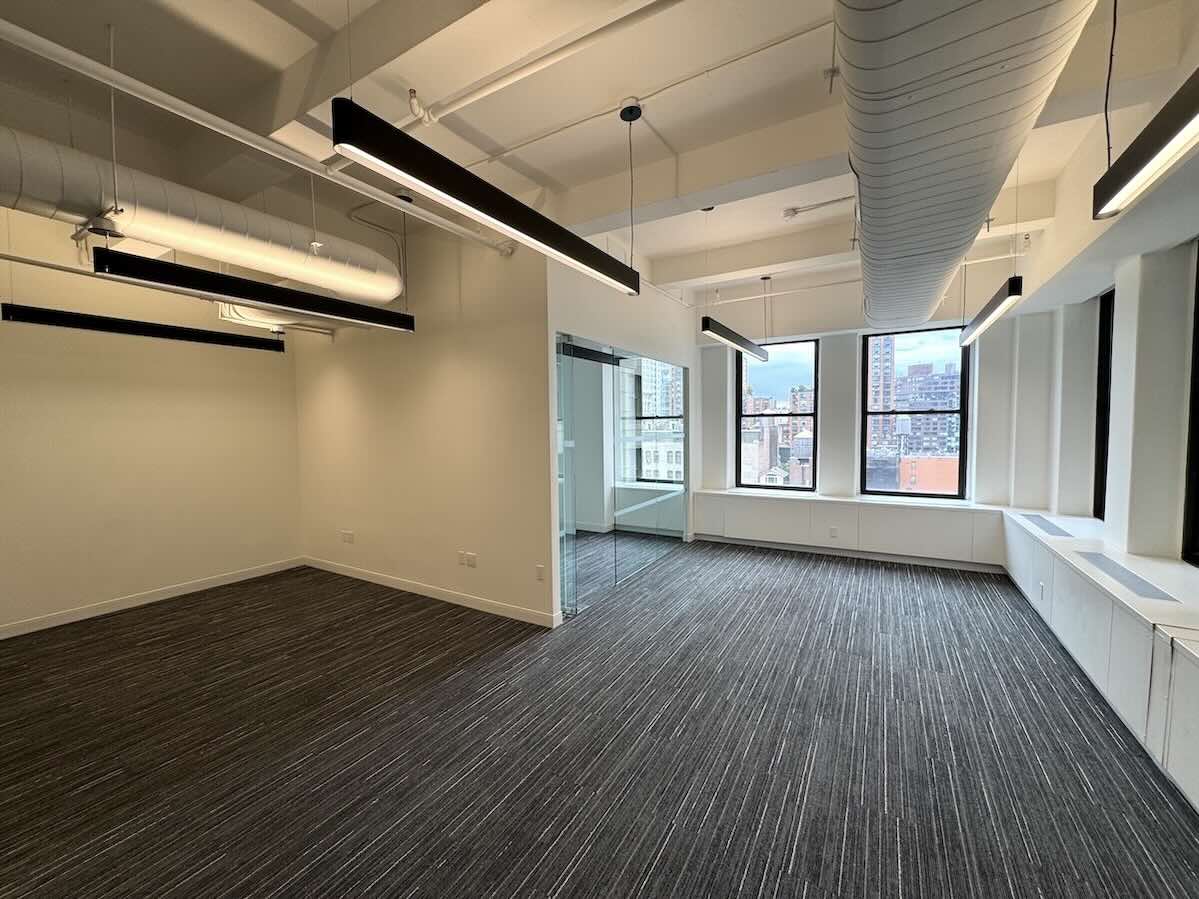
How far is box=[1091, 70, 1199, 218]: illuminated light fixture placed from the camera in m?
1.29

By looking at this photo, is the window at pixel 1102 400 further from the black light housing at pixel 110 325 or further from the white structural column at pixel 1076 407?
the black light housing at pixel 110 325

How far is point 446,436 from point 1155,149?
427cm

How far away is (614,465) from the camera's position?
17.4 feet

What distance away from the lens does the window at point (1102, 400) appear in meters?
4.33

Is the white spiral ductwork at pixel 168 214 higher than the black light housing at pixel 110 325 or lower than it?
higher


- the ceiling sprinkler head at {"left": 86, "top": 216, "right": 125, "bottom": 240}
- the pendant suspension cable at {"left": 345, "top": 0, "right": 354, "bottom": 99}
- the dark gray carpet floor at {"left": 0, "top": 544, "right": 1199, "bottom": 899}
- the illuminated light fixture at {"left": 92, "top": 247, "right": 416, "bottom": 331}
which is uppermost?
the pendant suspension cable at {"left": 345, "top": 0, "right": 354, "bottom": 99}

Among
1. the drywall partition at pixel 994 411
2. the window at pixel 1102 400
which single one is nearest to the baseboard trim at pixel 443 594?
the drywall partition at pixel 994 411

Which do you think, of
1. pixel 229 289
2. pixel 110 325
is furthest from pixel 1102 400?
pixel 110 325

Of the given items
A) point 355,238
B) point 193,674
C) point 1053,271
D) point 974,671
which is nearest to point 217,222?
point 355,238

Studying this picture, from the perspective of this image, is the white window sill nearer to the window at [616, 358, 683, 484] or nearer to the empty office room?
the empty office room

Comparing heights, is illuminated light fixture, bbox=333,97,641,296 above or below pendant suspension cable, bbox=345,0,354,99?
below

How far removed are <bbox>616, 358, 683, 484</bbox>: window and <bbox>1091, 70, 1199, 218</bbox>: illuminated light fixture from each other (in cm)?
363

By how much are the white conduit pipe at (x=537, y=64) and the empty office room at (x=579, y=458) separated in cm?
2

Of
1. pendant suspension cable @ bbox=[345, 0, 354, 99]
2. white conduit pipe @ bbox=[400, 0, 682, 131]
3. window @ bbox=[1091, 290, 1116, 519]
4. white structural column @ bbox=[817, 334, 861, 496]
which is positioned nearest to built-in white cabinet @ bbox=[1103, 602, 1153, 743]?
window @ bbox=[1091, 290, 1116, 519]
